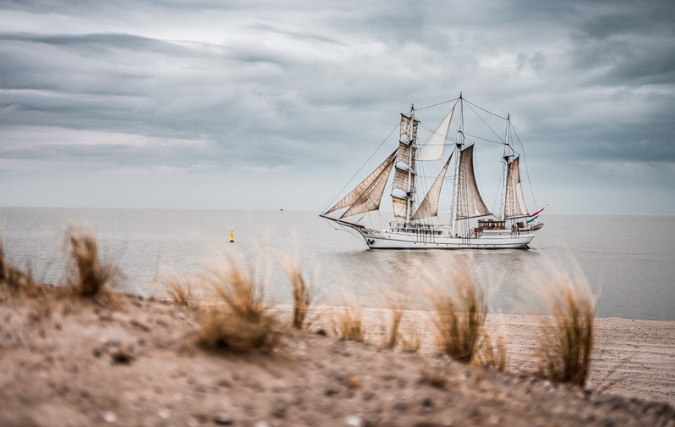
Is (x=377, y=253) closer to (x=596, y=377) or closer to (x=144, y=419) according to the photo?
(x=596, y=377)

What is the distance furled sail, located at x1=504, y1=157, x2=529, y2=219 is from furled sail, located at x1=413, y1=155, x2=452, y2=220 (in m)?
14.7

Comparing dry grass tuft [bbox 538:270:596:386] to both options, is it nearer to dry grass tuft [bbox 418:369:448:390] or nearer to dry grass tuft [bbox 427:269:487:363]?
dry grass tuft [bbox 427:269:487:363]

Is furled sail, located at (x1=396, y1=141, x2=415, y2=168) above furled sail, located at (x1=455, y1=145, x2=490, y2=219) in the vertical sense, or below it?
above

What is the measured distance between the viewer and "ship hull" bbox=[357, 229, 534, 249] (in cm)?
6456

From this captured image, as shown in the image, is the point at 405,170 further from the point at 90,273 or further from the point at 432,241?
the point at 90,273

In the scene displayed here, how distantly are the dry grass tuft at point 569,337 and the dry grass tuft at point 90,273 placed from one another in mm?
4409

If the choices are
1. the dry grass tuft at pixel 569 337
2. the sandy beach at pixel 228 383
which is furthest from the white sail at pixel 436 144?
the sandy beach at pixel 228 383

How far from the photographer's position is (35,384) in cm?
301

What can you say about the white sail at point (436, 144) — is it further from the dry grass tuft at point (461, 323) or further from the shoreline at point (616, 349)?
the dry grass tuft at point (461, 323)

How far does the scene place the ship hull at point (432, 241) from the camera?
64562 millimetres

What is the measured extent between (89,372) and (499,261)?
55108 mm

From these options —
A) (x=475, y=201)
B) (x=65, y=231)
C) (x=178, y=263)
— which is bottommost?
(x=178, y=263)

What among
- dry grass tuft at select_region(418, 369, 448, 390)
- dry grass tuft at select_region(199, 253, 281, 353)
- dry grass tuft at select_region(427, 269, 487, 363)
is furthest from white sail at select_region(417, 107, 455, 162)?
dry grass tuft at select_region(418, 369, 448, 390)

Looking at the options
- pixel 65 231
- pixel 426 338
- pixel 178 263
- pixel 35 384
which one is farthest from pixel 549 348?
pixel 178 263
